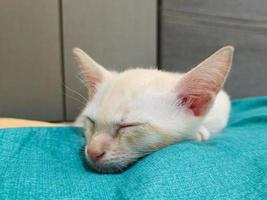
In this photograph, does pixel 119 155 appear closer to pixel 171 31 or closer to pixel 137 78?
pixel 137 78

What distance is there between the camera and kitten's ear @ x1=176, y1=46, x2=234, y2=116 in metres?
0.87

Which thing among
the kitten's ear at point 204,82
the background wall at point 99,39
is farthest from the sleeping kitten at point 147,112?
the background wall at point 99,39

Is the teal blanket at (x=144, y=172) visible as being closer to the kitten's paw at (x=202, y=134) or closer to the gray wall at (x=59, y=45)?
the kitten's paw at (x=202, y=134)

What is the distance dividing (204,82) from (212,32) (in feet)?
2.60

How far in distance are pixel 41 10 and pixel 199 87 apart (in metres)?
0.77

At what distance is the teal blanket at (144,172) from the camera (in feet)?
2.48

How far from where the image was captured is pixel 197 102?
3.08 ft

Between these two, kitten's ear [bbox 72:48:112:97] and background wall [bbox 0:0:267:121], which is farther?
background wall [bbox 0:0:267:121]

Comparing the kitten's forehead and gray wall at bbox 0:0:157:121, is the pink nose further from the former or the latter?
gray wall at bbox 0:0:157:121

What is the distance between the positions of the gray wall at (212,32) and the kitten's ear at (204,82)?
71cm

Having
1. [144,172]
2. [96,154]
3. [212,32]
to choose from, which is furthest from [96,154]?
[212,32]

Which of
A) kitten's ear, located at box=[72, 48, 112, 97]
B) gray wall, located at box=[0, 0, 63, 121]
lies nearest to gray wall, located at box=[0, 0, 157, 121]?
gray wall, located at box=[0, 0, 63, 121]

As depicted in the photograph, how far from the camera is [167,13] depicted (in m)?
1.59

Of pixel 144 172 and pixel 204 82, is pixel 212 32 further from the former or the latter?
pixel 144 172
